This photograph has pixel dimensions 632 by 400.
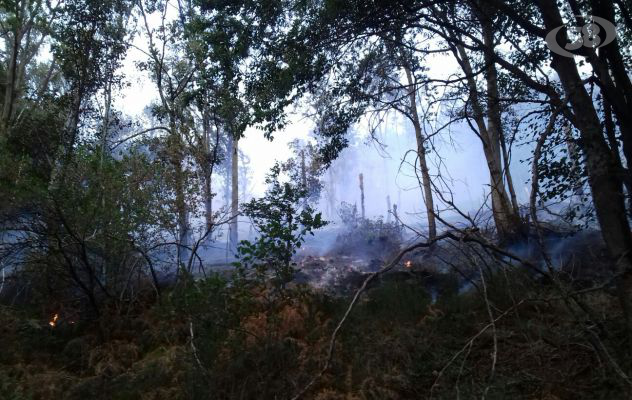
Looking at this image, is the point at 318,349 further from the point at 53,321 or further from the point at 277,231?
the point at 53,321

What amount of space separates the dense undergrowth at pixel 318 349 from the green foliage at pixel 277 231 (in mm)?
547

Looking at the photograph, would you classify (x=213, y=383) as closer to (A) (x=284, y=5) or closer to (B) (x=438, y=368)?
(B) (x=438, y=368)

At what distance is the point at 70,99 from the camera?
1159 centimetres

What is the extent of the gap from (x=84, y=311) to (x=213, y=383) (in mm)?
Answer: 5091

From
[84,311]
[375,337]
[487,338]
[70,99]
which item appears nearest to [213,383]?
[375,337]

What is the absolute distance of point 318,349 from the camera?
578 cm

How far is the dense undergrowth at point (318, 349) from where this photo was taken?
450 cm

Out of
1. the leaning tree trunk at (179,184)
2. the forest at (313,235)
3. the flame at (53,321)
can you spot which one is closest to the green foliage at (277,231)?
the forest at (313,235)

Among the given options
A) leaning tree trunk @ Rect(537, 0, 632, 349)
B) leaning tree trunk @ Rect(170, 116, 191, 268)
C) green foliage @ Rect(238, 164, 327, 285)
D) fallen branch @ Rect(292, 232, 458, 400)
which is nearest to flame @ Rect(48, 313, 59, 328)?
leaning tree trunk @ Rect(170, 116, 191, 268)

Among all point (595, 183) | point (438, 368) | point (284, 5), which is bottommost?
point (438, 368)

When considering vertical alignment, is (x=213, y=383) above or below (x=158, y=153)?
below

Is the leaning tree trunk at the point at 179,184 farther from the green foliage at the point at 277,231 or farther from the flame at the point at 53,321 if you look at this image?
the flame at the point at 53,321

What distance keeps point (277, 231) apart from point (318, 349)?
2191 mm

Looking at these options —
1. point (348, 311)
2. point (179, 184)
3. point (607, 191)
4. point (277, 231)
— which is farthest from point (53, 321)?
point (607, 191)
